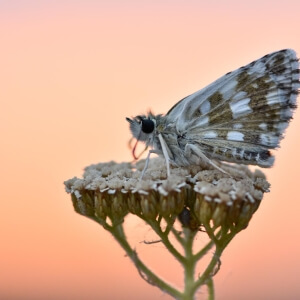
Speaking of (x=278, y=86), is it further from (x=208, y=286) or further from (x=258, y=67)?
(x=208, y=286)

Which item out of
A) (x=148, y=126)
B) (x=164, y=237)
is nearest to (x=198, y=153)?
(x=148, y=126)

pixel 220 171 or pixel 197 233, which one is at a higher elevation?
pixel 220 171

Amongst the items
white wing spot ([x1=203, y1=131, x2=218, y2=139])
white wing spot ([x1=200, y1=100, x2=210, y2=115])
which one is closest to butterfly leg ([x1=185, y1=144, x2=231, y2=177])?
white wing spot ([x1=203, y1=131, x2=218, y2=139])

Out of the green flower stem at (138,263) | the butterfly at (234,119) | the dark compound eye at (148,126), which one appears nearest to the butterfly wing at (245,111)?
the butterfly at (234,119)

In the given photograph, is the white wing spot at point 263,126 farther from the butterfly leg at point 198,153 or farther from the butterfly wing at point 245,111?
the butterfly leg at point 198,153

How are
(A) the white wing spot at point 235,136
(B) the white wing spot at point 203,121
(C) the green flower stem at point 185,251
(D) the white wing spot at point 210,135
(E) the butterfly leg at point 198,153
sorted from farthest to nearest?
(B) the white wing spot at point 203,121 → (D) the white wing spot at point 210,135 → (A) the white wing spot at point 235,136 → (E) the butterfly leg at point 198,153 → (C) the green flower stem at point 185,251

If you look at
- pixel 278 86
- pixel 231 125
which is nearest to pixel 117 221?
pixel 231 125

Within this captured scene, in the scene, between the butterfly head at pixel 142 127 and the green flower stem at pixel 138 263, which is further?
the butterfly head at pixel 142 127

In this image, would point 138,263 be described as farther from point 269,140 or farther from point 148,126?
point 269,140
